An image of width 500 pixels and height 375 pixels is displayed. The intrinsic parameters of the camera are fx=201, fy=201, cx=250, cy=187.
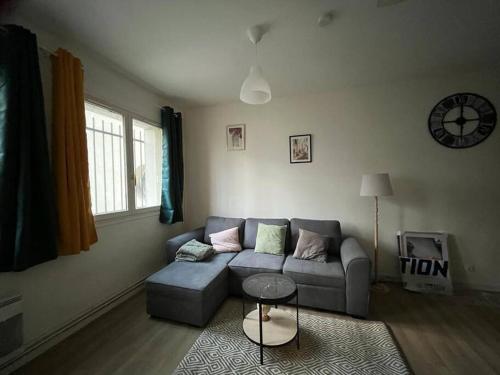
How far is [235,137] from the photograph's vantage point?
313cm

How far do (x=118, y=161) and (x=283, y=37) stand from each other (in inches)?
83.7

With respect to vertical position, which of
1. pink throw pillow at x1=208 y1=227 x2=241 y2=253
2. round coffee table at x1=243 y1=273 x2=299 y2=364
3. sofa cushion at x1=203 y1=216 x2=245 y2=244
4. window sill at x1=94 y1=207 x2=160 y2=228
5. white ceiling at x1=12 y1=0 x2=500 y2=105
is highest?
white ceiling at x1=12 y1=0 x2=500 y2=105

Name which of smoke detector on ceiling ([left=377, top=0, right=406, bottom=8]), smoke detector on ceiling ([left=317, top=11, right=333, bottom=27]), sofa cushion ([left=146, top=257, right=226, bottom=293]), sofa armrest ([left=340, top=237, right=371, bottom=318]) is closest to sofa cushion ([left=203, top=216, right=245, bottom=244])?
sofa cushion ([left=146, top=257, right=226, bottom=293])

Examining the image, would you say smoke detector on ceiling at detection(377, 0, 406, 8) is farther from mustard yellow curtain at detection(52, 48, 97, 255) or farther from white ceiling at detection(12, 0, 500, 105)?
mustard yellow curtain at detection(52, 48, 97, 255)

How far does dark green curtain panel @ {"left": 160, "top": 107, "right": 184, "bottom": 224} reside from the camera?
9.32ft

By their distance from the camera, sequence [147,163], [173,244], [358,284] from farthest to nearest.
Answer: [147,163] < [173,244] < [358,284]

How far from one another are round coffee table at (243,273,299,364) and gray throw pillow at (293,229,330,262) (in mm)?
A: 608

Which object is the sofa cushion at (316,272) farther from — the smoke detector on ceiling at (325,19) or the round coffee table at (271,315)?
the smoke detector on ceiling at (325,19)

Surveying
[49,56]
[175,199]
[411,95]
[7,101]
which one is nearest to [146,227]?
[175,199]

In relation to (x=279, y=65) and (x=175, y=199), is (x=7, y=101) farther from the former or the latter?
(x=279, y=65)

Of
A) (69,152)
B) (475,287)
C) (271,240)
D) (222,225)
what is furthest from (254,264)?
(475,287)

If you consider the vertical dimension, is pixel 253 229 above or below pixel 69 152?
below

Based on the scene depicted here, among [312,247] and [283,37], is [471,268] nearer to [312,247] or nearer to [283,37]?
[312,247]

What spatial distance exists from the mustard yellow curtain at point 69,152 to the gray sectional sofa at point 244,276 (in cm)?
77
